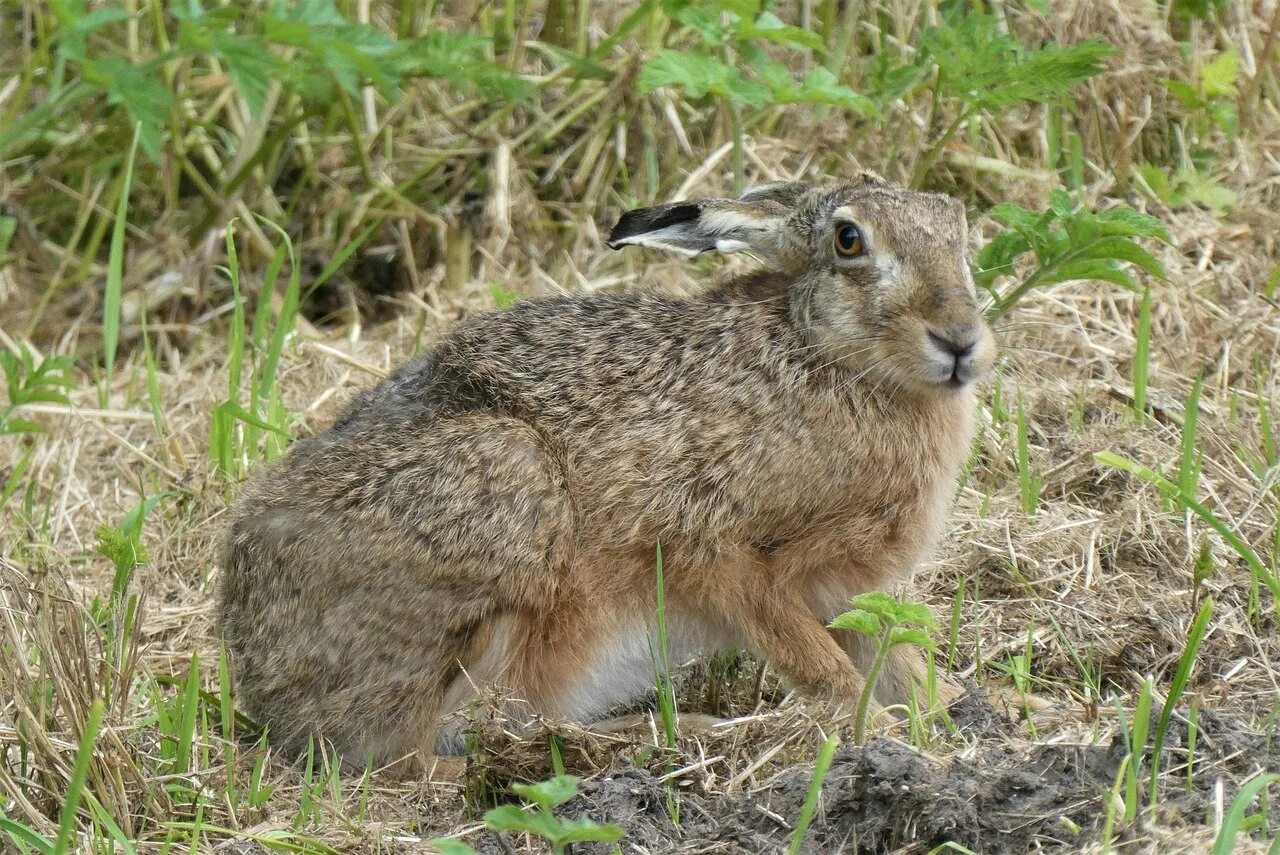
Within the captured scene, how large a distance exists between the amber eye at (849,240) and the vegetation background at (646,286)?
0.57 m

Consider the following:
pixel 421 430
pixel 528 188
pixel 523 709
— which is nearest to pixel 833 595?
pixel 523 709

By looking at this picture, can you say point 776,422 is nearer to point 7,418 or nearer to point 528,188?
point 7,418

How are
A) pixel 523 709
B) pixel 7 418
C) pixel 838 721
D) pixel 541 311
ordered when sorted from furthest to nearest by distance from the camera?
1. pixel 7 418
2. pixel 541 311
3. pixel 523 709
4. pixel 838 721

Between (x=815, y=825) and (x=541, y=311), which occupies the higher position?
(x=541, y=311)

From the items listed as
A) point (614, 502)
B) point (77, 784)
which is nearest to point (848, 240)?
point (614, 502)

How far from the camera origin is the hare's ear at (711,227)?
16.0ft

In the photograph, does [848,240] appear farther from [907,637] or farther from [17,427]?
[17,427]

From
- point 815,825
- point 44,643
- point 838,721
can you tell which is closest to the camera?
point 815,825

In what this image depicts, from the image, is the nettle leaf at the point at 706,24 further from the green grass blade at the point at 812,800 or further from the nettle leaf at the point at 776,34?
the green grass blade at the point at 812,800

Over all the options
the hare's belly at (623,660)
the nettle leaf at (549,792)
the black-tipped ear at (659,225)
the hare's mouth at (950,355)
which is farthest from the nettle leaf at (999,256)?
the nettle leaf at (549,792)

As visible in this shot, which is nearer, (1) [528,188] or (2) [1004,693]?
(2) [1004,693]

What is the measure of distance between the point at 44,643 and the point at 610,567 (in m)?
1.44

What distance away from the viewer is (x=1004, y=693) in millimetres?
4223

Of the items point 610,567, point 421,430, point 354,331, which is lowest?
point 354,331
